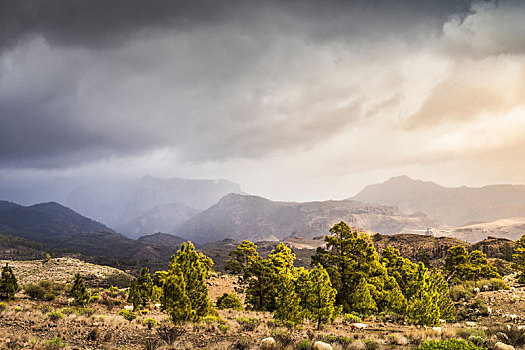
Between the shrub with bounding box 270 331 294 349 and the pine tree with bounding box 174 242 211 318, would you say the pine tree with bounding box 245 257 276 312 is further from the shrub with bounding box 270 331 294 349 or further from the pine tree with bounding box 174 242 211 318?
the shrub with bounding box 270 331 294 349

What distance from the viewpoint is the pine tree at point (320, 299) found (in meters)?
21.5

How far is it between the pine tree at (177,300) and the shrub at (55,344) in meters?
7.28

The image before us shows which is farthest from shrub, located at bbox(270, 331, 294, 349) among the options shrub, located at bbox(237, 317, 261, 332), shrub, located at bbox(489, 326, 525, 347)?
shrub, located at bbox(489, 326, 525, 347)

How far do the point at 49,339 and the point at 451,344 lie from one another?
2265 centimetres

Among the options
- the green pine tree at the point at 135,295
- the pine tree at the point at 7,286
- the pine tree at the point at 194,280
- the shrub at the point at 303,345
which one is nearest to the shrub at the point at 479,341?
the shrub at the point at 303,345

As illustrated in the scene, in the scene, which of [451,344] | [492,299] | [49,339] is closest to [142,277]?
[49,339]

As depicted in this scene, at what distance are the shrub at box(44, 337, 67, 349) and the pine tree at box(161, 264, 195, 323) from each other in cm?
728

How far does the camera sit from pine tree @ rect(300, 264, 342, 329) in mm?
21516

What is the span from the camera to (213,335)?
61.8 ft

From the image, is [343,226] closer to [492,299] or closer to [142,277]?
[492,299]

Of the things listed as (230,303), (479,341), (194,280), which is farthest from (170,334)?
(230,303)

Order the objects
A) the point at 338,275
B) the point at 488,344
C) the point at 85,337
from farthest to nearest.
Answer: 1. the point at 338,275
2. the point at 85,337
3. the point at 488,344

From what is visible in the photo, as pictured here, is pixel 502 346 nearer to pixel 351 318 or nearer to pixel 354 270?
pixel 351 318

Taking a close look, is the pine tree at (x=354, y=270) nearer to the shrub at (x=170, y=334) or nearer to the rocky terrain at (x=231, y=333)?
the rocky terrain at (x=231, y=333)
